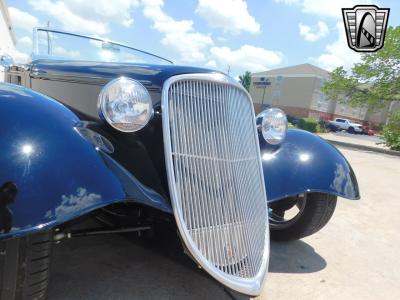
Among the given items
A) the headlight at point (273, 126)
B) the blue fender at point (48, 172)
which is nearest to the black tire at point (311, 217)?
the headlight at point (273, 126)

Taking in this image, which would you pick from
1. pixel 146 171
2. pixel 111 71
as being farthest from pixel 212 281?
pixel 111 71

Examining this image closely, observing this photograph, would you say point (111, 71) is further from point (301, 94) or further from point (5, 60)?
point (301, 94)

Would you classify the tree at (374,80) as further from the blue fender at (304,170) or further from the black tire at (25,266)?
the black tire at (25,266)

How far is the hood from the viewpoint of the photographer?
75.9 inches

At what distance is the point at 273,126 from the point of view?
104 inches

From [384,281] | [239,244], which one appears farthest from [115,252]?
[384,281]

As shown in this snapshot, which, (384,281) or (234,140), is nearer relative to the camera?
(234,140)

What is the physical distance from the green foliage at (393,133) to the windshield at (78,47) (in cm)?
1580

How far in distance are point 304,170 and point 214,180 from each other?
0.97 metres

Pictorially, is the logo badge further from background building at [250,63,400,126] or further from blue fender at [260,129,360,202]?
background building at [250,63,400,126]

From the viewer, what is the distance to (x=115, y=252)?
2.51m

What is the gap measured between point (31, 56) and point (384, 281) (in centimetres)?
392

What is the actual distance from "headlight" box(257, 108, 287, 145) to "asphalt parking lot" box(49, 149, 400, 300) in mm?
942

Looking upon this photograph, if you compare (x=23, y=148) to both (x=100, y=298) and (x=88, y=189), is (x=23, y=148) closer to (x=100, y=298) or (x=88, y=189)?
(x=88, y=189)
